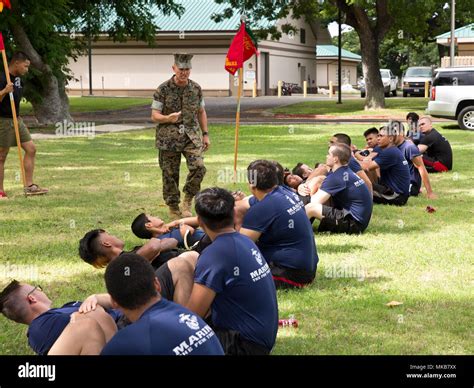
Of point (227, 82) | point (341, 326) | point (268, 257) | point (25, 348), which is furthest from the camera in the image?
point (227, 82)

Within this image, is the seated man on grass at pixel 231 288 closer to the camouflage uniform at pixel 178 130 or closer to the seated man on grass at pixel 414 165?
the camouflage uniform at pixel 178 130

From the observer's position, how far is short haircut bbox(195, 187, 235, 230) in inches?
194

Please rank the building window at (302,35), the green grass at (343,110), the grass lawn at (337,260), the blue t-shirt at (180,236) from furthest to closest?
the building window at (302,35) → the green grass at (343,110) → the blue t-shirt at (180,236) → the grass lawn at (337,260)

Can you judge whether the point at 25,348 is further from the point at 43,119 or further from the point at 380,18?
the point at 380,18

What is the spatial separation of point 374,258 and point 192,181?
115 inches

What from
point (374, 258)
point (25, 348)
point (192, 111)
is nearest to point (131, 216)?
point (192, 111)

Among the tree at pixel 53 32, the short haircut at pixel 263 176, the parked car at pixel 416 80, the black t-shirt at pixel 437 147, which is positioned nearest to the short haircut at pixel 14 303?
the short haircut at pixel 263 176

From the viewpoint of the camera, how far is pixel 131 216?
10.4 meters

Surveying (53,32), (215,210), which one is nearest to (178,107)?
(215,210)

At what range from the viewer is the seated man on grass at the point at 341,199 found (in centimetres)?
881

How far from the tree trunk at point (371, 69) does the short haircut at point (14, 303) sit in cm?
3011

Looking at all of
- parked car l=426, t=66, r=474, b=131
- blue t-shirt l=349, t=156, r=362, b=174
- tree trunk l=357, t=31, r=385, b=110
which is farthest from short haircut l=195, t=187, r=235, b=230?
tree trunk l=357, t=31, r=385, b=110

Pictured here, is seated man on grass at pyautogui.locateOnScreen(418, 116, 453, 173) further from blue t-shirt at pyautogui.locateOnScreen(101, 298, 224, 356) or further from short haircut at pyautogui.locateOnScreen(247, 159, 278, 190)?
blue t-shirt at pyautogui.locateOnScreen(101, 298, 224, 356)

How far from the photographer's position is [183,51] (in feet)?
175
